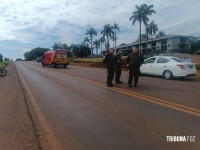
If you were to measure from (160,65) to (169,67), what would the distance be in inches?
36.2

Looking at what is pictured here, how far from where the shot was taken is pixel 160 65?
20547 millimetres

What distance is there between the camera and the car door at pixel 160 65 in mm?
20147

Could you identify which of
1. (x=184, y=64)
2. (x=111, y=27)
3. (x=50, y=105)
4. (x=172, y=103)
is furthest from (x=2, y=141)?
(x=111, y=27)

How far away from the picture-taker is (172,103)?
9.68 metres

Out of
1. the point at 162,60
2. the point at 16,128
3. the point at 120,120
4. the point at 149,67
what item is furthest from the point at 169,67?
the point at 16,128

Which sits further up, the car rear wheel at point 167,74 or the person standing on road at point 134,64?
the person standing on road at point 134,64

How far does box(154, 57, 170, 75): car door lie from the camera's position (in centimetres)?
2015

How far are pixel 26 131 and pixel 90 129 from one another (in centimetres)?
133

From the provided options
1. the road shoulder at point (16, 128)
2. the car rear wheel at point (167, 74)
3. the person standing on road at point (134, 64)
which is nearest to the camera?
the road shoulder at point (16, 128)

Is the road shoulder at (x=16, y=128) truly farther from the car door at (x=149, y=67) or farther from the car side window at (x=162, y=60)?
the car door at (x=149, y=67)

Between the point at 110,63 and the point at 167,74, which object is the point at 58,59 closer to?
the point at 167,74

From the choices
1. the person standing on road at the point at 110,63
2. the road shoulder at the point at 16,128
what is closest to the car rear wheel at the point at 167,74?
the person standing on road at the point at 110,63

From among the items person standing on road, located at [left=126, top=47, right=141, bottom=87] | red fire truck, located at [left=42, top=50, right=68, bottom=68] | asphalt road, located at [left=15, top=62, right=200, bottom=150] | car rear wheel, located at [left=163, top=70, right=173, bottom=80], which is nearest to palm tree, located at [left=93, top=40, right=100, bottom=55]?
red fire truck, located at [left=42, top=50, right=68, bottom=68]

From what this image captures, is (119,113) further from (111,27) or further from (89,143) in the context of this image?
(111,27)
